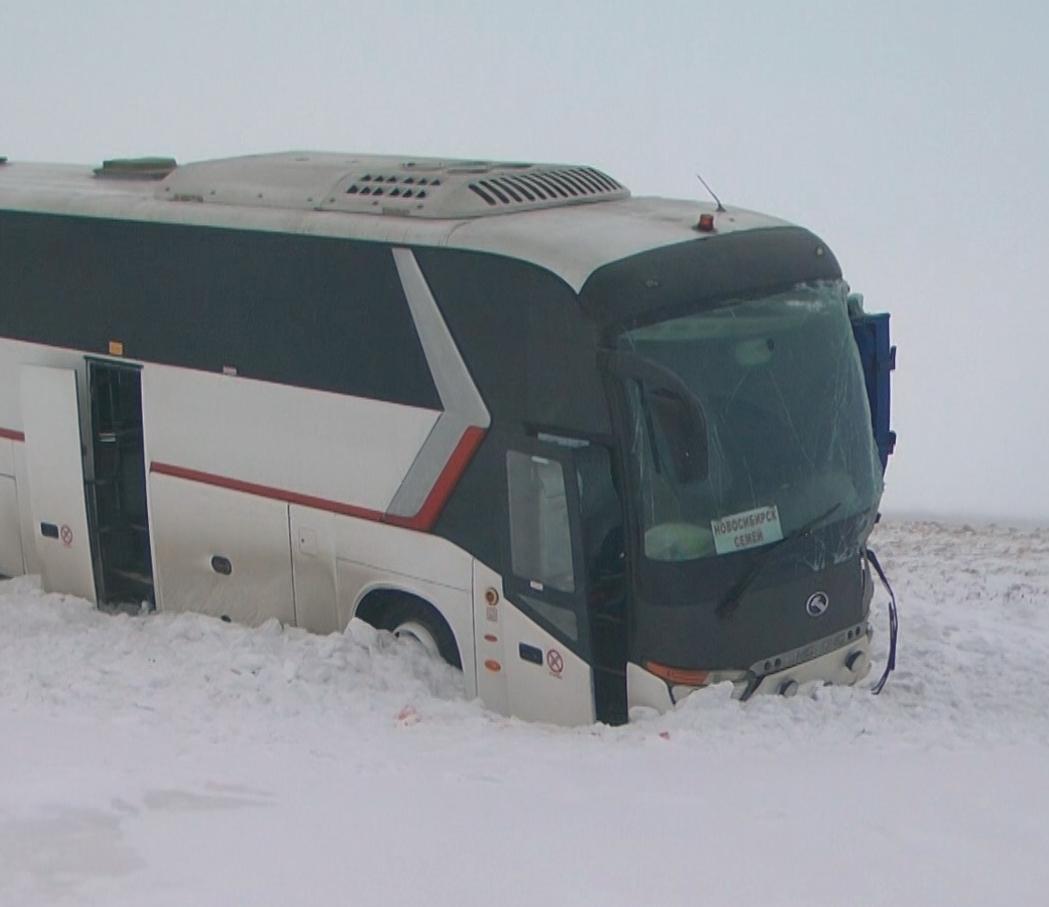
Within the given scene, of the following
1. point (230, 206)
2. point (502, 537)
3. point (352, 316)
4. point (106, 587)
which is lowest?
point (106, 587)

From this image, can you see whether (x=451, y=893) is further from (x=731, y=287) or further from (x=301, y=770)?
(x=731, y=287)

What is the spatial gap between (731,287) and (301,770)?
125 inches

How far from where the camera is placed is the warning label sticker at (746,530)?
7746mm

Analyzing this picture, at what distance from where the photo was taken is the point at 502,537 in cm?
823

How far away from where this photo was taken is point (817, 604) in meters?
8.21

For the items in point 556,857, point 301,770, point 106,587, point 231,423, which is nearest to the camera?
point 556,857

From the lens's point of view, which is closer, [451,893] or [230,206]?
[451,893]

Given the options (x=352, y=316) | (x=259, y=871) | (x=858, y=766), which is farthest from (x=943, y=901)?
(x=352, y=316)

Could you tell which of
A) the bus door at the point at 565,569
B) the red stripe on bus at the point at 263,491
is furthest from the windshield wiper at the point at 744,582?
the red stripe on bus at the point at 263,491

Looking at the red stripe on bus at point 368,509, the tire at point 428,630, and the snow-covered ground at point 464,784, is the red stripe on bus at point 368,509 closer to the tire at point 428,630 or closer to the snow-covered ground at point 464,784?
the tire at point 428,630

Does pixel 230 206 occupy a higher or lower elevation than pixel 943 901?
higher

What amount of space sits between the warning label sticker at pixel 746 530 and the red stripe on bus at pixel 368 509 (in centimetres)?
138

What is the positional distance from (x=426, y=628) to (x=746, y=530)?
2.08 meters

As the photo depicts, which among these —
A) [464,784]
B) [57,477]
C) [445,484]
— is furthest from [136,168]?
[464,784]
